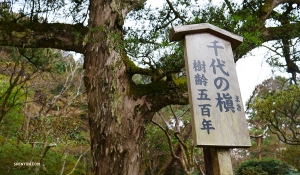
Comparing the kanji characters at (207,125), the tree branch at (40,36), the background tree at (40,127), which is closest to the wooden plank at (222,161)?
the kanji characters at (207,125)

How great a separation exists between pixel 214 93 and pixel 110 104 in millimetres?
1057

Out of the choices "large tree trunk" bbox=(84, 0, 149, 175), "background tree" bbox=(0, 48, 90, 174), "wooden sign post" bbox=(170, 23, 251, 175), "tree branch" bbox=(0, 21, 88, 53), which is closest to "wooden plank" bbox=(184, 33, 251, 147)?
"wooden sign post" bbox=(170, 23, 251, 175)

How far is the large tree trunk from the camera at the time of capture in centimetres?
236

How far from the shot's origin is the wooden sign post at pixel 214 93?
1652mm

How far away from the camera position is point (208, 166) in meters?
2.60

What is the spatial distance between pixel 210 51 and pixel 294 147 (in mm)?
5200

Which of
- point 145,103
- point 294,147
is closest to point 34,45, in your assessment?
point 145,103

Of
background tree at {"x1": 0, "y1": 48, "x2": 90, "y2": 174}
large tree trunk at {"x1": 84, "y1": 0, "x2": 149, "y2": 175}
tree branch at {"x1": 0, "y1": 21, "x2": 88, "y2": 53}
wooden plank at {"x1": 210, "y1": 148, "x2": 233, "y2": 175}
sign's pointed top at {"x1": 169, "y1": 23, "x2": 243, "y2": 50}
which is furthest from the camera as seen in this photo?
background tree at {"x1": 0, "y1": 48, "x2": 90, "y2": 174}

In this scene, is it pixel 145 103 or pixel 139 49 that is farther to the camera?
pixel 145 103

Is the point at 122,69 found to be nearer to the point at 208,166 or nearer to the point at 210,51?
the point at 210,51

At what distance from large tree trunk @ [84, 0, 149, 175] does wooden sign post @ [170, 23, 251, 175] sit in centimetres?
82

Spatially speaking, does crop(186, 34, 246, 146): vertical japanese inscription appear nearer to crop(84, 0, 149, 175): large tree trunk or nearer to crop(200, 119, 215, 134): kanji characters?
crop(200, 119, 215, 134): kanji characters

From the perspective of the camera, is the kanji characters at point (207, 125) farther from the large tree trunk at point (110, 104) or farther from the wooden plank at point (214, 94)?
the large tree trunk at point (110, 104)

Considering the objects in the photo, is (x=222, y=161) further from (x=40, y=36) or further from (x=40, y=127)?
(x=40, y=127)
